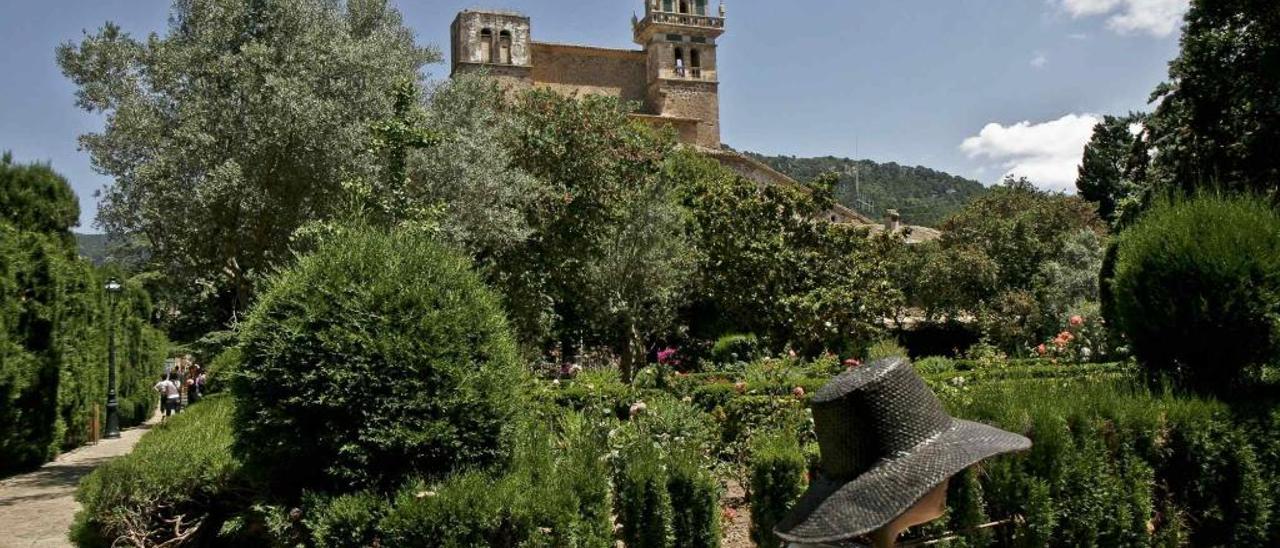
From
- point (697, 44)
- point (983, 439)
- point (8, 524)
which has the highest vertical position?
point (697, 44)

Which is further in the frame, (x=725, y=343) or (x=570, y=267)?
(x=725, y=343)

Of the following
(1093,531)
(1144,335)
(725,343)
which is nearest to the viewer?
(1093,531)

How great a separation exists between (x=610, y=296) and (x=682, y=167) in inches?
541

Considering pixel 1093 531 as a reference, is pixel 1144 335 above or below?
above

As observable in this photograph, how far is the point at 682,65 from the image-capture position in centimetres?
5753

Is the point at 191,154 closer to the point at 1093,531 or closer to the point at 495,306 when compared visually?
the point at 495,306

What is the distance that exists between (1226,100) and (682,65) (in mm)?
42899

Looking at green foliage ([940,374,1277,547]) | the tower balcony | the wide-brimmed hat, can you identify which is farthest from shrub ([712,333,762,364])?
the tower balcony

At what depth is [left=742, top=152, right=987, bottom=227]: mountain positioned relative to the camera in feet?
329

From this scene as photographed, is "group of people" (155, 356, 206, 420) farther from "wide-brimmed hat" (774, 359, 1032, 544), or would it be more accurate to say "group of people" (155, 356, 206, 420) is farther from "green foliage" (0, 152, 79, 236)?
"wide-brimmed hat" (774, 359, 1032, 544)

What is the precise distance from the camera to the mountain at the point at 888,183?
100m

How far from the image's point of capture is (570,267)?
20.6 meters

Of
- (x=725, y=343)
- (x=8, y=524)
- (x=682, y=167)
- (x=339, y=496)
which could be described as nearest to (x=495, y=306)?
(x=339, y=496)

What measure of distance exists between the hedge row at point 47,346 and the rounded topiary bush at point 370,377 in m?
10.1
